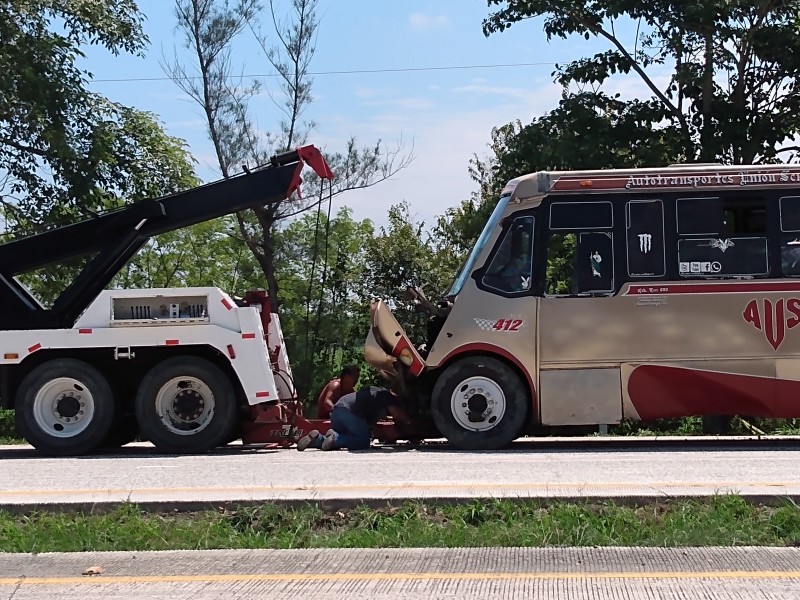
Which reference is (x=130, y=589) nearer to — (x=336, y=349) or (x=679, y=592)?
(x=679, y=592)

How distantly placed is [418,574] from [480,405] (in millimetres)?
6211

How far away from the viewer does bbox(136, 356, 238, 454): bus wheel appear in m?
12.4

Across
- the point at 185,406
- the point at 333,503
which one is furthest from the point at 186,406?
the point at 333,503

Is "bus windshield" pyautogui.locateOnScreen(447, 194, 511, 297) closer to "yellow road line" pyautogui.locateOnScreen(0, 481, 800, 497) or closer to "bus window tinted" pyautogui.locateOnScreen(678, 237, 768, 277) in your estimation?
"bus window tinted" pyautogui.locateOnScreen(678, 237, 768, 277)

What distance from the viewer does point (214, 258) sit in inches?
1204

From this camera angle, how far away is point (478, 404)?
40.4 ft

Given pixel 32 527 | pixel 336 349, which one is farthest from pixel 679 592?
pixel 336 349

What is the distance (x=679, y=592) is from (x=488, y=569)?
1066 mm

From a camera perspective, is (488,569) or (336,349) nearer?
(488,569)

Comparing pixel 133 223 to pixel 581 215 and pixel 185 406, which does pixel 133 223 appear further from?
pixel 581 215

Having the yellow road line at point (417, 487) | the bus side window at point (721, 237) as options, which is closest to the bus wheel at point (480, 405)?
the bus side window at point (721, 237)

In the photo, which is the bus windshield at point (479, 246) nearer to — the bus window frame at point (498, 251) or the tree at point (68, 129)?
the bus window frame at point (498, 251)

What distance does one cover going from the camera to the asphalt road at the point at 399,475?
26.2 ft

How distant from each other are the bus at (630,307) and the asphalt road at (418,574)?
18.5 ft
